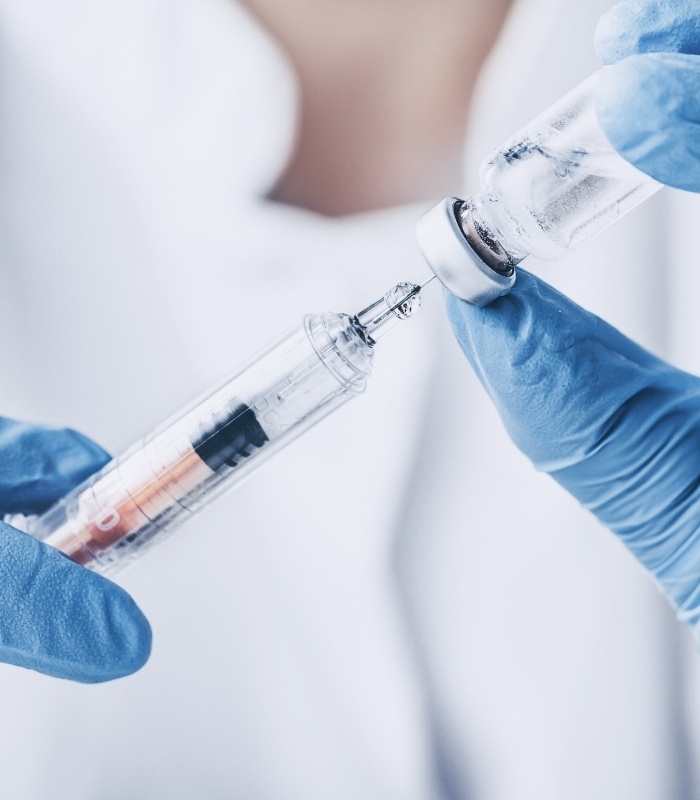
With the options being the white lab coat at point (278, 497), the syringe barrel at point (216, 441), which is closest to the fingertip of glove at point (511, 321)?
the syringe barrel at point (216, 441)

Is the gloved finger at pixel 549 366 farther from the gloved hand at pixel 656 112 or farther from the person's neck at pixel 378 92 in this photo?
the person's neck at pixel 378 92

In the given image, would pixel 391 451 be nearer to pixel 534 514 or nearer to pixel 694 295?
pixel 534 514

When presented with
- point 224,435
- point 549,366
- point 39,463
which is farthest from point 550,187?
point 39,463

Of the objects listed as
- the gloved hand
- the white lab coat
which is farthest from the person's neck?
the gloved hand

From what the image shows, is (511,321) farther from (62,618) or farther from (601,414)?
(62,618)

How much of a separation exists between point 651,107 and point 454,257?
0.68 ft

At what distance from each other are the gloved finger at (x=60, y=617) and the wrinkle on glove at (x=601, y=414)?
511mm

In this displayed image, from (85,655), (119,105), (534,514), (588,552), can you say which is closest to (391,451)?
(534,514)

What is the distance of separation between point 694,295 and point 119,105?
1.00 metres

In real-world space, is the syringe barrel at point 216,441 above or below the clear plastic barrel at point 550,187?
above

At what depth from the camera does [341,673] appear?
1220 millimetres

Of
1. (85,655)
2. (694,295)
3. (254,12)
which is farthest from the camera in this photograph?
(694,295)

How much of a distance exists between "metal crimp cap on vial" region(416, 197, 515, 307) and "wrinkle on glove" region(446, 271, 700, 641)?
0.07 meters

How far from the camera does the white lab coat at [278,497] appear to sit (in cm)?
121
